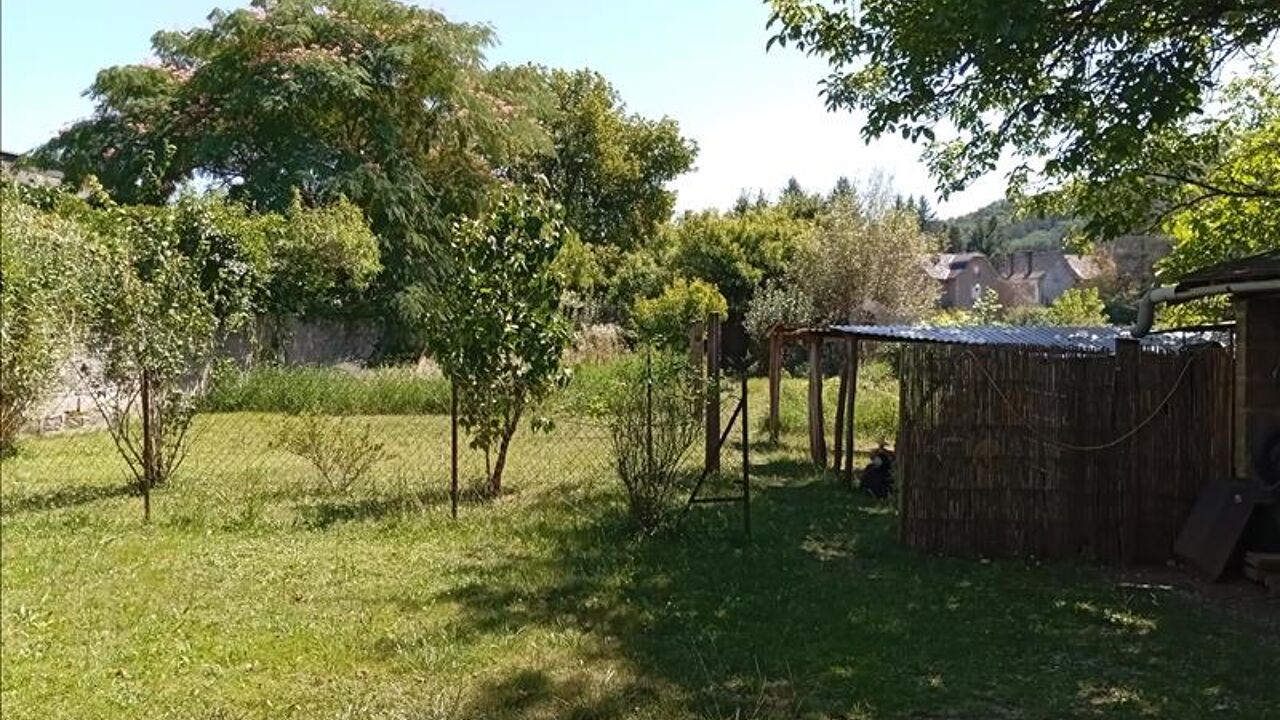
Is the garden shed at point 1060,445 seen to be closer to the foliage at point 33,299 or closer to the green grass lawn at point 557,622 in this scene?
the green grass lawn at point 557,622

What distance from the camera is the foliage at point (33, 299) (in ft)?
16.5

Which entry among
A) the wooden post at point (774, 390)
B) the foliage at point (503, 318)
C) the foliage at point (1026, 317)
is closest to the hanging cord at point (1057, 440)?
the foliage at point (503, 318)

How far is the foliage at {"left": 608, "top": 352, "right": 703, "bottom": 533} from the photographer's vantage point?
7617 millimetres

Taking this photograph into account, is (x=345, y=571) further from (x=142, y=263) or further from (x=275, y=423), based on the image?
(x=275, y=423)

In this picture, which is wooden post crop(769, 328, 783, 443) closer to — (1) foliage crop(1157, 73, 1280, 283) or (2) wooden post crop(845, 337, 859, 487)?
(2) wooden post crop(845, 337, 859, 487)

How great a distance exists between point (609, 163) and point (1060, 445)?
30.0 m

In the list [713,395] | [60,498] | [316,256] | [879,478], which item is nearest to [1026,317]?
[316,256]

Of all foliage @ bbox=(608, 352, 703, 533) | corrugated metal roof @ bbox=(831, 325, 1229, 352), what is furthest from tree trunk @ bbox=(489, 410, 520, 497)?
corrugated metal roof @ bbox=(831, 325, 1229, 352)

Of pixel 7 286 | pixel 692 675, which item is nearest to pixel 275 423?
pixel 7 286

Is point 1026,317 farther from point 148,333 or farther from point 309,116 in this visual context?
point 148,333

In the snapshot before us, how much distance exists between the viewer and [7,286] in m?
4.70

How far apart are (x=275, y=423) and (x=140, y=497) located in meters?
5.24

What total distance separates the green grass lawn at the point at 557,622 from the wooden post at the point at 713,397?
1.10 metres

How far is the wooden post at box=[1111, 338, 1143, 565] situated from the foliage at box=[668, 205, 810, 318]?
21.8 meters
